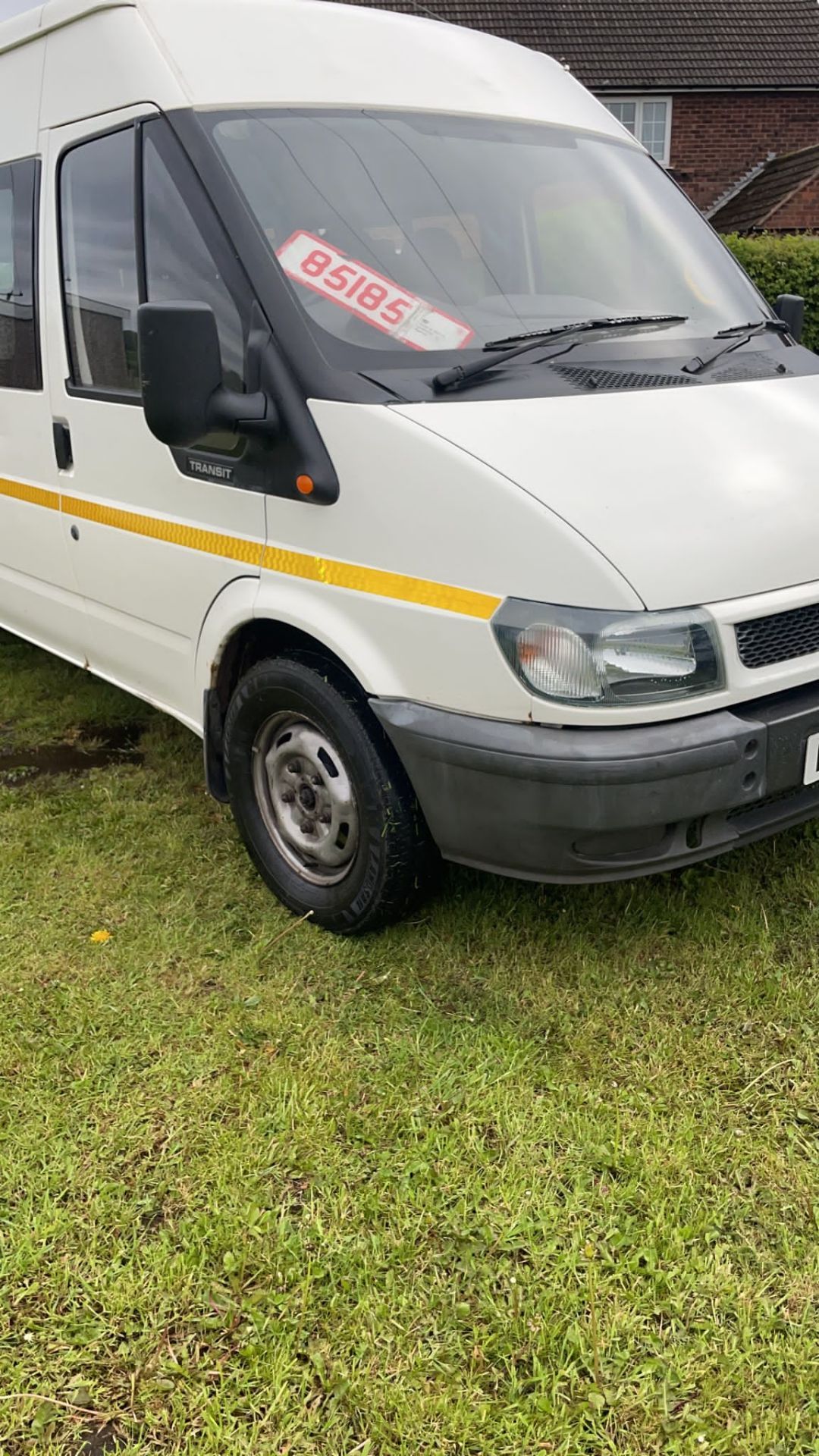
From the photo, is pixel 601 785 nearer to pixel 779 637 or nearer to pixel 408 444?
pixel 779 637

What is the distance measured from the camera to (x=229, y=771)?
11.9ft

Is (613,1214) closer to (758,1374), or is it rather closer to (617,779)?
(758,1374)

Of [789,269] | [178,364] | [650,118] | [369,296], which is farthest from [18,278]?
[650,118]

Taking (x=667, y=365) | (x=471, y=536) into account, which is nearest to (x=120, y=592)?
(x=471, y=536)

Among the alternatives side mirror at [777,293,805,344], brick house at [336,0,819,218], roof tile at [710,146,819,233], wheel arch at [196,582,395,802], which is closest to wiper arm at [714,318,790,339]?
side mirror at [777,293,805,344]

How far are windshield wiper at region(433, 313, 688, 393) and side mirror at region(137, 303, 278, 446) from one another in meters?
0.48

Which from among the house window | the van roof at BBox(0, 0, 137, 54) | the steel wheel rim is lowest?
the steel wheel rim

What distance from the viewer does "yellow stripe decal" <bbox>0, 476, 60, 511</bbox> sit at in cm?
431

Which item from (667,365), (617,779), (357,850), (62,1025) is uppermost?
(667,365)

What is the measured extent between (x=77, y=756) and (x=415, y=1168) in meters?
2.90

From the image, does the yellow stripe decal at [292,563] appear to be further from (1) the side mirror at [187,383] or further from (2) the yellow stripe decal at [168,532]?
(1) the side mirror at [187,383]

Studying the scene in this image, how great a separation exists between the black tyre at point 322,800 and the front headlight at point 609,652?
60 centimetres

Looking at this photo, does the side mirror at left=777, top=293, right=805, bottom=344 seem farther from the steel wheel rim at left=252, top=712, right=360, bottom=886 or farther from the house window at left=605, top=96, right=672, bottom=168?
the house window at left=605, top=96, right=672, bottom=168

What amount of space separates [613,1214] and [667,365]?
2.20m
